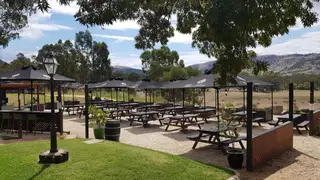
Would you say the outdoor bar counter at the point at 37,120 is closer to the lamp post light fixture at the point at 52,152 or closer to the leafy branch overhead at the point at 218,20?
the lamp post light fixture at the point at 52,152

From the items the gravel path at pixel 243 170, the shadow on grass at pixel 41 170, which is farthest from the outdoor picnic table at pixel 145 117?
the shadow on grass at pixel 41 170

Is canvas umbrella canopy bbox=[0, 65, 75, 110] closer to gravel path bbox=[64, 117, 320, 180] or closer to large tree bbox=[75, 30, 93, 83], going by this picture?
gravel path bbox=[64, 117, 320, 180]

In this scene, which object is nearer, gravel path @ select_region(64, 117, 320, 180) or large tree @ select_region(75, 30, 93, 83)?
gravel path @ select_region(64, 117, 320, 180)

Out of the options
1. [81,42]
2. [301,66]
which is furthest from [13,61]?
[301,66]

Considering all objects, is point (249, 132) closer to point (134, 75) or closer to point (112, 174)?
point (112, 174)

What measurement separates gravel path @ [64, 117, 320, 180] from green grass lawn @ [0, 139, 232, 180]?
1.16 m

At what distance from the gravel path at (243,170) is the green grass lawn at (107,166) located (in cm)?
116

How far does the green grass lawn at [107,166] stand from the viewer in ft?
21.0

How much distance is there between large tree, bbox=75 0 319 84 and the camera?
3736mm

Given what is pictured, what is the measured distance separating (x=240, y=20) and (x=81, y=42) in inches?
2988

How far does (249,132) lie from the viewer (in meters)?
7.54

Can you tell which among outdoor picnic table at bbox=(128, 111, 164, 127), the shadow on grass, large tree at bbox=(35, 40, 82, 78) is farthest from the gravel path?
large tree at bbox=(35, 40, 82, 78)

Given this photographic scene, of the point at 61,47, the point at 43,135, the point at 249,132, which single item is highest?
the point at 61,47

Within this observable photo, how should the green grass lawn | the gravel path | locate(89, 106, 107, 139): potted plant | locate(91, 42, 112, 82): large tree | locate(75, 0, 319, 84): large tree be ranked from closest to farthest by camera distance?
1. locate(75, 0, 319, 84): large tree
2. the green grass lawn
3. the gravel path
4. locate(89, 106, 107, 139): potted plant
5. locate(91, 42, 112, 82): large tree
